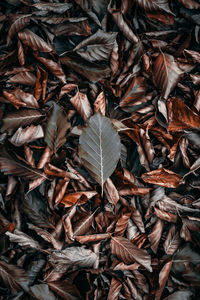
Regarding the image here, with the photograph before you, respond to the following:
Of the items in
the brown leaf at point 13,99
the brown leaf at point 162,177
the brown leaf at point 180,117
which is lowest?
the brown leaf at point 162,177

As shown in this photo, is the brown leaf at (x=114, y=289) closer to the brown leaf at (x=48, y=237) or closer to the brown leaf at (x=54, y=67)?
the brown leaf at (x=48, y=237)

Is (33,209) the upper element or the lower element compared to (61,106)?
lower

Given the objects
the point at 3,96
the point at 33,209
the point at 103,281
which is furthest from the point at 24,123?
the point at 103,281

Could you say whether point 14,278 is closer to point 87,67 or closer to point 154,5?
point 87,67

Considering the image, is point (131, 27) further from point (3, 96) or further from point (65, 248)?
point (65, 248)

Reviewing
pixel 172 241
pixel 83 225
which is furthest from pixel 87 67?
pixel 172 241

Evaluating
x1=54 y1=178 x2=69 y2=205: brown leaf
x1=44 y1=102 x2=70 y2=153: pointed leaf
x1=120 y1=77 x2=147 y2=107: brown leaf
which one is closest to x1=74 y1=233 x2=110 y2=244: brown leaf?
x1=54 y1=178 x2=69 y2=205: brown leaf

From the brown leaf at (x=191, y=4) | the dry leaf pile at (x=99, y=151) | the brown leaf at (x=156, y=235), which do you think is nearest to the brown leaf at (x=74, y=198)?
the dry leaf pile at (x=99, y=151)

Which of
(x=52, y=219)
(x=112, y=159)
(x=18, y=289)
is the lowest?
(x=18, y=289)
